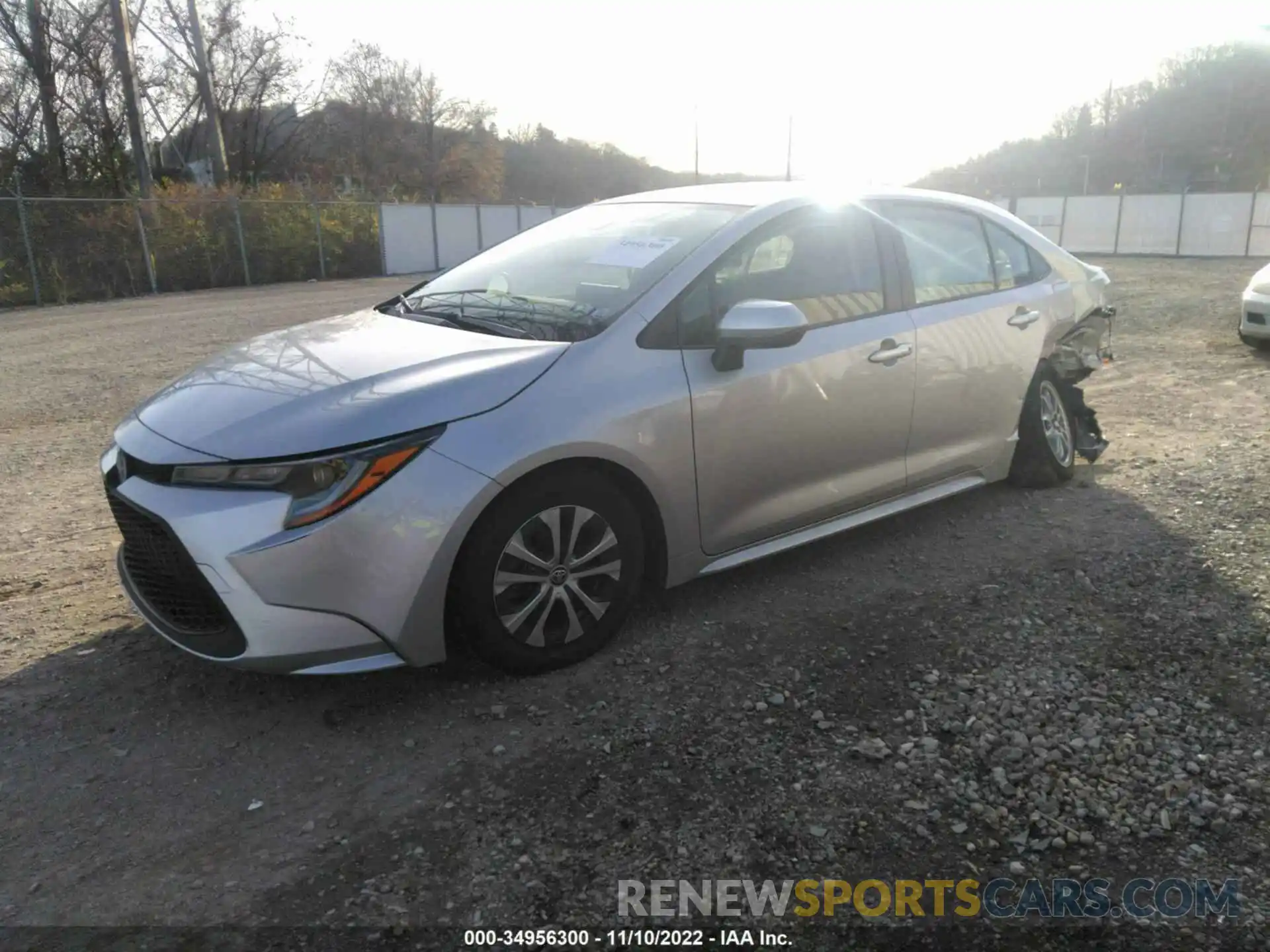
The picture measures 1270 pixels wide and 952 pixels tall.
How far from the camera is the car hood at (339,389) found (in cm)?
294

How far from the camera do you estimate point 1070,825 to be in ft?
8.43

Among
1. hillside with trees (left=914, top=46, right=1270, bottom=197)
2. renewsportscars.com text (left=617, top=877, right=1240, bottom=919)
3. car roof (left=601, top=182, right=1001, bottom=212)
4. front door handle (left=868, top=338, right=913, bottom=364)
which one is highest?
hillside with trees (left=914, top=46, right=1270, bottom=197)

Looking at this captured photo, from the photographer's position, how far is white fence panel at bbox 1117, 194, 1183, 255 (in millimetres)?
29531

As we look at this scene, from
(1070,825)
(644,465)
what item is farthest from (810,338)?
(1070,825)

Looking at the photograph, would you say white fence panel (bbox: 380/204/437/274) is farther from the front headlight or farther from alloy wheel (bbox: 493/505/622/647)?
the front headlight

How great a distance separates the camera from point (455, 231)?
1172 inches

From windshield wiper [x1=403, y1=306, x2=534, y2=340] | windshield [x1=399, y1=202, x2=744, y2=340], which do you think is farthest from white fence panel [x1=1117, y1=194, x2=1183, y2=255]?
windshield wiper [x1=403, y1=306, x2=534, y2=340]

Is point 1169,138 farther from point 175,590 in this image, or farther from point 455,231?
point 175,590

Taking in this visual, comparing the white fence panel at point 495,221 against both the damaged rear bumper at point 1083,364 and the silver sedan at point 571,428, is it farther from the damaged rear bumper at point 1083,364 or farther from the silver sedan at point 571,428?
the silver sedan at point 571,428

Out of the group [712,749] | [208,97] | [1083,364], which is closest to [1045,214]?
[208,97]

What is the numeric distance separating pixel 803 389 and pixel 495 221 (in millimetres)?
28797

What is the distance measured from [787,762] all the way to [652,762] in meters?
0.40

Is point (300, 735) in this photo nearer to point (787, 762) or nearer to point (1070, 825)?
point (787, 762)

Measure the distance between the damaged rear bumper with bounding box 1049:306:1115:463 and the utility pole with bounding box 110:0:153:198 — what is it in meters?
22.6
